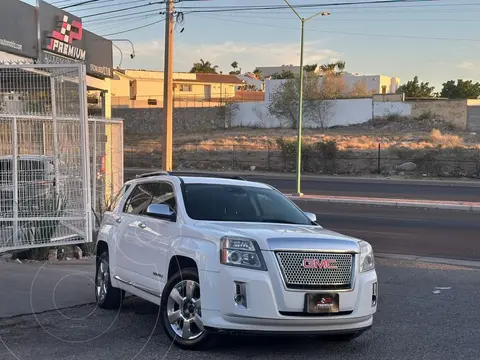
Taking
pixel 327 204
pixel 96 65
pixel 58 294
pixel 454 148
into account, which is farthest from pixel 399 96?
pixel 58 294

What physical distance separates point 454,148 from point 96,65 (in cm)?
3372

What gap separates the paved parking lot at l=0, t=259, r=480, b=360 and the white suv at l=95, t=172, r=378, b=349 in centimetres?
27

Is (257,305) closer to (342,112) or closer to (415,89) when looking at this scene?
(342,112)

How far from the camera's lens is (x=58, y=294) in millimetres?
8586

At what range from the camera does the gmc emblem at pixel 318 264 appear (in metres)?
5.79

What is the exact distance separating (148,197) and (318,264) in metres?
2.70

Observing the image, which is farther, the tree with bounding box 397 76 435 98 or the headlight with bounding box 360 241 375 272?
the tree with bounding box 397 76 435 98

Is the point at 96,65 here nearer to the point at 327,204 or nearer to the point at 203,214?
the point at 327,204

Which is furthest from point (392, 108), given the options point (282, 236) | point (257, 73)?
point (257, 73)

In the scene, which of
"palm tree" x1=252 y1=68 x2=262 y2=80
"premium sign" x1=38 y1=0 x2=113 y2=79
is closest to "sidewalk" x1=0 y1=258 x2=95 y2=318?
"premium sign" x1=38 y1=0 x2=113 y2=79

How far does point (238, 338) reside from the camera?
6516mm

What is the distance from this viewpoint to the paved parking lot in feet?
19.8

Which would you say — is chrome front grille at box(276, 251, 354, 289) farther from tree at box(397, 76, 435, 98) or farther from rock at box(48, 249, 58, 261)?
tree at box(397, 76, 435, 98)

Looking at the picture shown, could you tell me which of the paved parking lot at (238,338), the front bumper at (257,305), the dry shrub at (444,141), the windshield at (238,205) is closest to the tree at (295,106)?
the dry shrub at (444,141)
